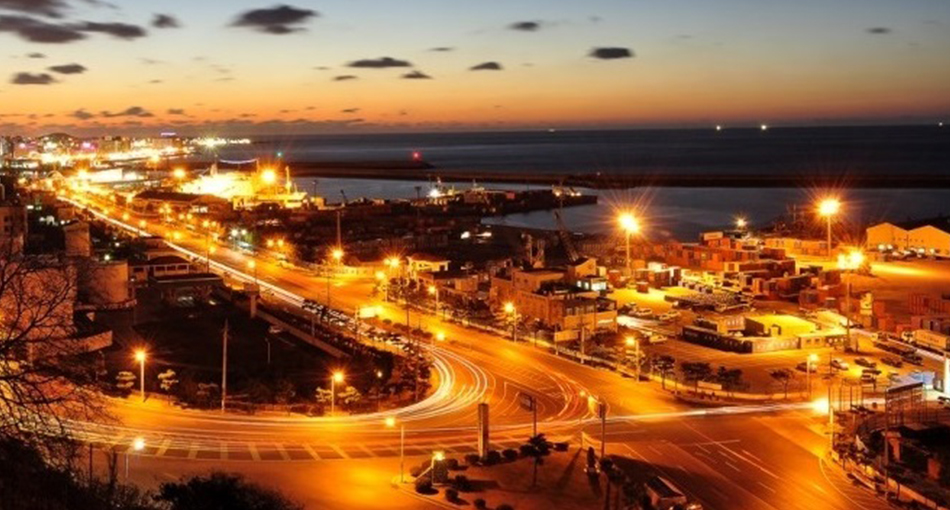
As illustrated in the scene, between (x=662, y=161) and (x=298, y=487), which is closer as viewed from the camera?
(x=298, y=487)

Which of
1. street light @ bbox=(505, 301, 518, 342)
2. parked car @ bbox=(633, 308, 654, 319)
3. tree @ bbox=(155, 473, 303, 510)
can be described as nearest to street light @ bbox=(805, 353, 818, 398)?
parked car @ bbox=(633, 308, 654, 319)

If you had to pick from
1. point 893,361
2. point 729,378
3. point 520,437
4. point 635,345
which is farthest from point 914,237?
point 520,437

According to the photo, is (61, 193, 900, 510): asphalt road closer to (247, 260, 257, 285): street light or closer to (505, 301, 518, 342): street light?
(505, 301, 518, 342): street light

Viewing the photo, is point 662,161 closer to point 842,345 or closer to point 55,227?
point 55,227

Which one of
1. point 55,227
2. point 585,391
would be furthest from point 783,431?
point 55,227

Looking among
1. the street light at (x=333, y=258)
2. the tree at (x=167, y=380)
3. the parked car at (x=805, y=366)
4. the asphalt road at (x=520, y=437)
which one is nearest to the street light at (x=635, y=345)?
the asphalt road at (x=520, y=437)

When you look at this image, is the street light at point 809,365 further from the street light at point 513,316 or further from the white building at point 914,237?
the white building at point 914,237

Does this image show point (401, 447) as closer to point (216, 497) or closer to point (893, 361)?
point (216, 497)

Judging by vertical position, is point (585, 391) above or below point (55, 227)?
below
